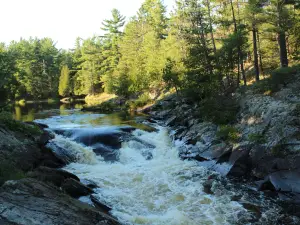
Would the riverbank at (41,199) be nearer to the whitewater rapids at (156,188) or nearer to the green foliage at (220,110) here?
the whitewater rapids at (156,188)

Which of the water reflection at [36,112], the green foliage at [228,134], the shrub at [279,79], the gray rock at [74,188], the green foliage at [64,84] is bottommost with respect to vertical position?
the gray rock at [74,188]

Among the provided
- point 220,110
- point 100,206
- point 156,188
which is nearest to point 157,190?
point 156,188

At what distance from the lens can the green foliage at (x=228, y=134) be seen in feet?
44.8

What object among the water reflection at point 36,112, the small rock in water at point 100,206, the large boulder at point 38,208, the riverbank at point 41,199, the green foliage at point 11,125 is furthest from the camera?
the water reflection at point 36,112

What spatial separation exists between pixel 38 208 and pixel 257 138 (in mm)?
9734

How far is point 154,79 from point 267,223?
30397 millimetres

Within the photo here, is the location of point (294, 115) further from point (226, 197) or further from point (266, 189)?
point (226, 197)

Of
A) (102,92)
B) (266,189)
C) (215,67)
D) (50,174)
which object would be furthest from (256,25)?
(102,92)

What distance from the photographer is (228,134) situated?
14023 millimetres

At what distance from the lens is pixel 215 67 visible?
21312 mm

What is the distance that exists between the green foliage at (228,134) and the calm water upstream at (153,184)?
2.09 m

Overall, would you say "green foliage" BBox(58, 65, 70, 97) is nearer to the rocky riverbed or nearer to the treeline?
the treeline

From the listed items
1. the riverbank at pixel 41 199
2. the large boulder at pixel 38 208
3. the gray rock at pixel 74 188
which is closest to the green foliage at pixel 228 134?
the riverbank at pixel 41 199

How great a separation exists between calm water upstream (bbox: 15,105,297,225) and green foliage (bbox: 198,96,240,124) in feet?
8.81
